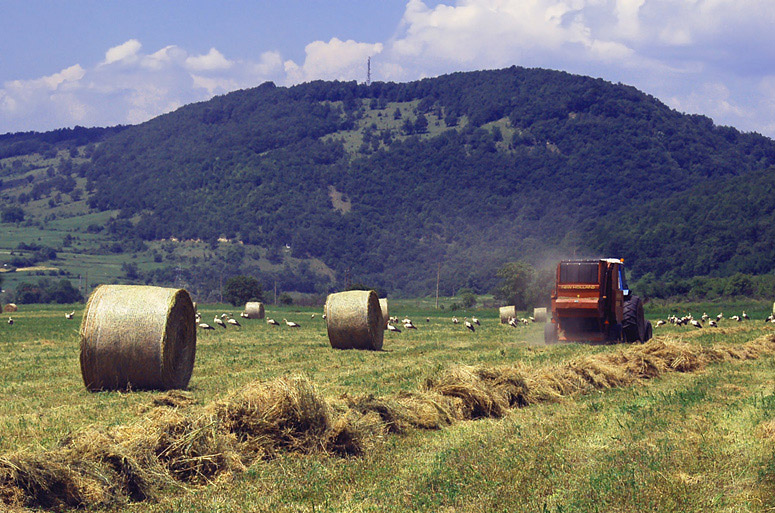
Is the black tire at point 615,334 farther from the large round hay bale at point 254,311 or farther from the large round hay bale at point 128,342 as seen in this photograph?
the large round hay bale at point 254,311

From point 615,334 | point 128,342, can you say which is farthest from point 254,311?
point 128,342

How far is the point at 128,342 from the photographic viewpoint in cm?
1611

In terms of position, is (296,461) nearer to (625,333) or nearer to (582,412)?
(582,412)

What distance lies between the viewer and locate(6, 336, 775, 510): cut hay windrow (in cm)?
800

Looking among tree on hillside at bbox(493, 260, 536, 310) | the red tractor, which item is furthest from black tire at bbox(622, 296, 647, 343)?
tree on hillside at bbox(493, 260, 536, 310)

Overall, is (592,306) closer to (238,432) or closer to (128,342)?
(128,342)

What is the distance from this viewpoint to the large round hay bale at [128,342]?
52.0 ft

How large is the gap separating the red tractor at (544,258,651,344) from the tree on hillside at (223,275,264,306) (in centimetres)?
7512

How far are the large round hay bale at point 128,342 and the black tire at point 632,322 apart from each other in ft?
53.7

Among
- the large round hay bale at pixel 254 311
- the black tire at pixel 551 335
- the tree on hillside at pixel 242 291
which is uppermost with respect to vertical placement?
the black tire at pixel 551 335

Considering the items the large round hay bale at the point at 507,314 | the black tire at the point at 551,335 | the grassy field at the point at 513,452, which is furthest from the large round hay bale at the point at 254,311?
the grassy field at the point at 513,452

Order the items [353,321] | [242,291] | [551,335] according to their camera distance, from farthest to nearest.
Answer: [242,291] < [551,335] < [353,321]

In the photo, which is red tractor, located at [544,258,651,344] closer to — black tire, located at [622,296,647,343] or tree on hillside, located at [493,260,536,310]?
black tire, located at [622,296,647,343]

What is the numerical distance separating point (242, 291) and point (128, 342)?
85.9 m
